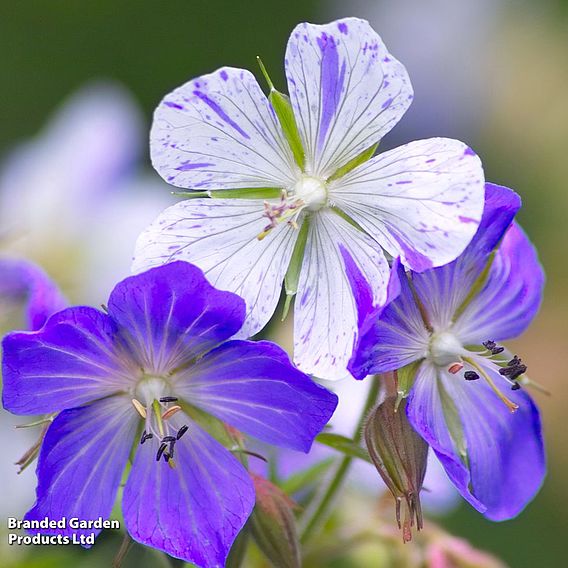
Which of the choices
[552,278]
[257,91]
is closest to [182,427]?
[257,91]

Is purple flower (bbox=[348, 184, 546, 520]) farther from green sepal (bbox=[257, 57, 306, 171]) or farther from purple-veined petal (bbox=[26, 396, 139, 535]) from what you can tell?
purple-veined petal (bbox=[26, 396, 139, 535])

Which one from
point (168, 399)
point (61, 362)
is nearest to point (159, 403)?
point (168, 399)

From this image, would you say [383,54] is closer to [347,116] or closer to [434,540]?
[347,116]

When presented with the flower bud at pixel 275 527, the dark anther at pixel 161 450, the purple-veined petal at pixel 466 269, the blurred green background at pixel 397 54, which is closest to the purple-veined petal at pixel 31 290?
the dark anther at pixel 161 450

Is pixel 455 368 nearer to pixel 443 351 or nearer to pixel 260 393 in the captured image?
pixel 443 351

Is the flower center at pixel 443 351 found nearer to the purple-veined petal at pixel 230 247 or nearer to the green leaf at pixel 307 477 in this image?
the purple-veined petal at pixel 230 247
